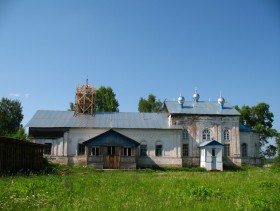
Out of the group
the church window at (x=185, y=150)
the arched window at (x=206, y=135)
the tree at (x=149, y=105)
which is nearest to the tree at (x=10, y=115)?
the tree at (x=149, y=105)

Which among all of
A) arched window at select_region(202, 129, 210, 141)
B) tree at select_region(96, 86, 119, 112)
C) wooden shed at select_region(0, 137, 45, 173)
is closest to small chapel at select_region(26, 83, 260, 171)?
arched window at select_region(202, 129, 210, 141)

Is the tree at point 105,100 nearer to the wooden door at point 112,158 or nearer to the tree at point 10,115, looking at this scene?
the tree at point 10,115

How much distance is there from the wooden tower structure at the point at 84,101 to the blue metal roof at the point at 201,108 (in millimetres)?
8643

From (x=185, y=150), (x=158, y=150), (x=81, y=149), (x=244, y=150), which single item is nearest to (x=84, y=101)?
(x=81, y=149)

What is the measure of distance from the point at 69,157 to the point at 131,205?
24.3 m

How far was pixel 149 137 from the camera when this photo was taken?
31516 mm

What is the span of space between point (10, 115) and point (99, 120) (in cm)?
2889

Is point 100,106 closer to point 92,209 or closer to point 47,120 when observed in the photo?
point 47,120

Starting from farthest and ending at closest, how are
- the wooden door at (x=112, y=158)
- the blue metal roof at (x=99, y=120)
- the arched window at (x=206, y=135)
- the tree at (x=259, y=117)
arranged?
the tree at (x=259, y=117), the arched window at (x=206, y=135), the blue metal roof at (x=99, y=120), the wooden door at (x=112, y=158)

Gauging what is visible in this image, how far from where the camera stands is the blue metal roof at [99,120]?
3084cm

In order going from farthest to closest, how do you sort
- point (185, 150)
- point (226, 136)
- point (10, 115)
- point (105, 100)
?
point (10, 115), point (105, 100), point (226, 136), point (185, 150)

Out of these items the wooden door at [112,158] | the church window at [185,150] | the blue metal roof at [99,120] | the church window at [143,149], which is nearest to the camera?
the wooden door at [112,158]

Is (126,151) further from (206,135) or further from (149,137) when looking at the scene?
(206,135)

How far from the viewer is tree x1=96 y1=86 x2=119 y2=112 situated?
50.6 m
